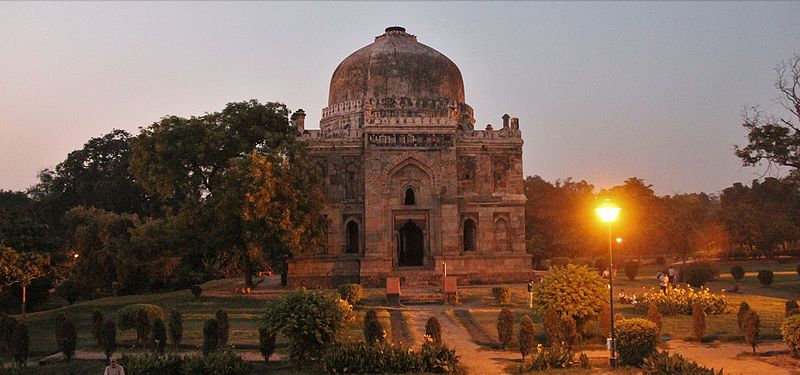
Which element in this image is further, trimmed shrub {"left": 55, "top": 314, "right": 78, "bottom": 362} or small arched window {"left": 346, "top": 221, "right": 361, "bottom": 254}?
small arched window {"left": 346, "top": 221, "right": 361, "bottom": 254}

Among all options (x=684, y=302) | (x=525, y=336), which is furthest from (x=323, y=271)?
(x=525, y=336)

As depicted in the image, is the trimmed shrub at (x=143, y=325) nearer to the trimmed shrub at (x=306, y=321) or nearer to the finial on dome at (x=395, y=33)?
the trimmed shrub at (x=306, y=321)

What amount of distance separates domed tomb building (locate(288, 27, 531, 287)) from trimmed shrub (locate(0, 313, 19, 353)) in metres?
16.8

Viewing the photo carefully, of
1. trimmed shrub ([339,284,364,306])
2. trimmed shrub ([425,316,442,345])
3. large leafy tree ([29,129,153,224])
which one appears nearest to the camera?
trimmed shrub ([425,316,442,345])

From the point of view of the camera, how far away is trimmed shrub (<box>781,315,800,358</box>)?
1631cm

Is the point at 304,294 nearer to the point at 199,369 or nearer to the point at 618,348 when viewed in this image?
the point at 199,369

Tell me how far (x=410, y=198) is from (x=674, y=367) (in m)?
24.3

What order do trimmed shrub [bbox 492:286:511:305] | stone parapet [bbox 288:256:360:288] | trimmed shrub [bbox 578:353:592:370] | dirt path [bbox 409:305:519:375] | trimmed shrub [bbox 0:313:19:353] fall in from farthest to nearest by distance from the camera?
stone parapet [bbox 288:256:360:288] < trimmed shrub [bbox 492:286:511:305] < trimmed shrub [bbox 0:313:19:353] < dirt path [bbox 409:305:519:375] < trimmed shrub [bbox 578:353:592:370]

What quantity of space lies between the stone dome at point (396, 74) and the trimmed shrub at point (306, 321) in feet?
81.1

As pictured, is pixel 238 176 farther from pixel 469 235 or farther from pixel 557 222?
pixel 557 222

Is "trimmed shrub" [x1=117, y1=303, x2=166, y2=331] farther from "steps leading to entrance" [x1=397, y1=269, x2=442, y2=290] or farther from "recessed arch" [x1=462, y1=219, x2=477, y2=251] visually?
"recessed arch" [x1=462, y1=219, x2=477, y2=251]

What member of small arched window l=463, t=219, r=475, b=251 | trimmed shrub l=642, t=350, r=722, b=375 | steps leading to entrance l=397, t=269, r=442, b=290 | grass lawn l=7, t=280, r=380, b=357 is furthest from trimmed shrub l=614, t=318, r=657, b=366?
small arched window l=463, t=219, r=475, b=251

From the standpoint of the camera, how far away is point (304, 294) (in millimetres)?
16203

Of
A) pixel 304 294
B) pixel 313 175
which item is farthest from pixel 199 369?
pixel 313 175
